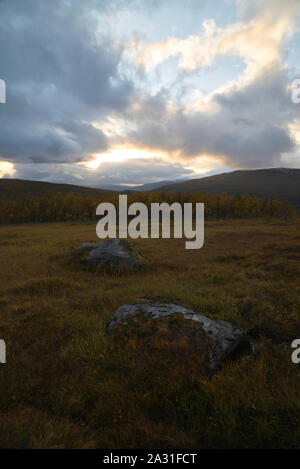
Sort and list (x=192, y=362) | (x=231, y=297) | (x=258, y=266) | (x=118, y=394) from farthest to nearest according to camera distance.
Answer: (x=258, y=266)
(x=231, y=297)
(x=192, y=362)
(x=118, y=394)

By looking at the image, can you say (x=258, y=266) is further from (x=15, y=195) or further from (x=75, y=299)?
(x=15, y=195)

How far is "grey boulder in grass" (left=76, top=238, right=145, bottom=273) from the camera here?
14.2m

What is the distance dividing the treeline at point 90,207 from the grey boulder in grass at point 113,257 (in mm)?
71691

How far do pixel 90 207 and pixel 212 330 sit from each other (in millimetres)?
85184

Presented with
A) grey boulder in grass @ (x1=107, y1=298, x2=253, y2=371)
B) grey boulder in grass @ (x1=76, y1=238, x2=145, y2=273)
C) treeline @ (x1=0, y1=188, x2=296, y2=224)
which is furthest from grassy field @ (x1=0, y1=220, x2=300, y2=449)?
treeline @ (x1=0, y1=188, x2=296, y2=224)

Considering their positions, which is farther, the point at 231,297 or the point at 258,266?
the point at 258,266

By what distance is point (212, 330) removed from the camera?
16.7 feet

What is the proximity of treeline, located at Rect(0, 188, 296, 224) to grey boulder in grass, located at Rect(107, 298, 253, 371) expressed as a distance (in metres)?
82.0

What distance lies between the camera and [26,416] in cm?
369

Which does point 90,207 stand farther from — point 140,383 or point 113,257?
point 140,383

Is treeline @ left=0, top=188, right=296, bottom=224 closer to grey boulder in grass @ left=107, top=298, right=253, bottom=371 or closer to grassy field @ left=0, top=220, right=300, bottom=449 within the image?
grassy field @ left=0, top=220, right=300, bottom=449
